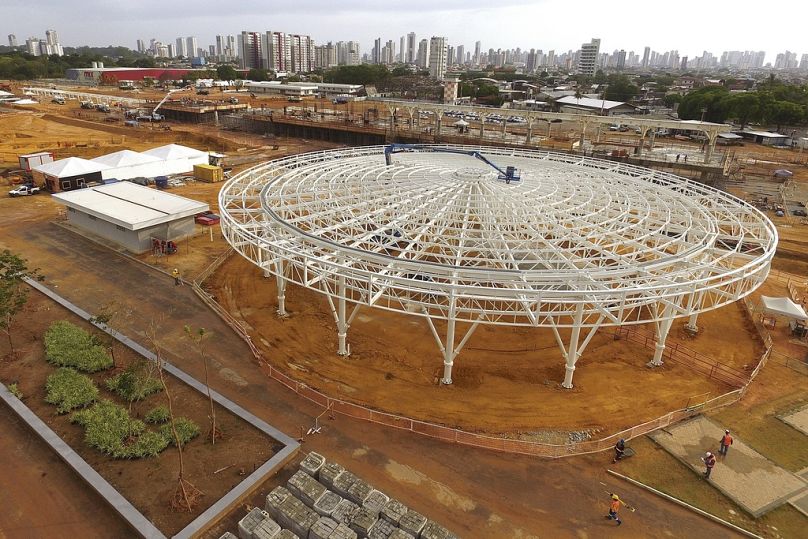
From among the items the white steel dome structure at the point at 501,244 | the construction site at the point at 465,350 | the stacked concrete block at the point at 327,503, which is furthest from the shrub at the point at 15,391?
the stacked concrete block at the point at 327,503

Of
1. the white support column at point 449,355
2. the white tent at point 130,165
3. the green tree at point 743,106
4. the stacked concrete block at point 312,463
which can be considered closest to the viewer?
the stacked concrete block at point 312,463

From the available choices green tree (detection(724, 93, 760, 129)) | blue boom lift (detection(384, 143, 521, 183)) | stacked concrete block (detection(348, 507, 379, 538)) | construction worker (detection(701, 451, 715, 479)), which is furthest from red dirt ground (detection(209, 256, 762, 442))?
green tree (detection(724, 93, 760, 129))

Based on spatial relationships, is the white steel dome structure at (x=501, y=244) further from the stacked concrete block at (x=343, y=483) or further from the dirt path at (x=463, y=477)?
the stacked concrete block at (x=343, y=483)

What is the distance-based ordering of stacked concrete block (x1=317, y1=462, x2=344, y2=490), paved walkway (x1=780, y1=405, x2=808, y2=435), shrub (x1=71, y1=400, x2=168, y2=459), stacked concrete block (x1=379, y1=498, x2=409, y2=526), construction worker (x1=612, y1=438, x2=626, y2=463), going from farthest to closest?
paved walkway (x1=780, y1=405, x2=808, y2=435)
construction worker (x1=612, y1=438, x2=626, y2=463)
shrub (x1=71, y1=400, x2=168, y2=459)
stacked concrete block (x1=317, y1=462, x2=344, y2=490)
stacked concrete block (x1=379, y1=498, x2=409, y2=526)

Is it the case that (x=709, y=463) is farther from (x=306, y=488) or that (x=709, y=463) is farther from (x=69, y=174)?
(x=69, y=174)

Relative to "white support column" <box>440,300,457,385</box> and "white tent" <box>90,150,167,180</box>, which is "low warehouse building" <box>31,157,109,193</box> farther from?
"white support column" <box>440,300,457,385</box>

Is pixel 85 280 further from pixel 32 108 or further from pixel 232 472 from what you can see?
pixel 32 108

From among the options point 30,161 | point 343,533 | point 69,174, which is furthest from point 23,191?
point 343,533
